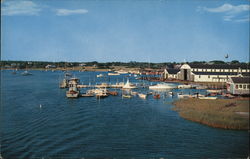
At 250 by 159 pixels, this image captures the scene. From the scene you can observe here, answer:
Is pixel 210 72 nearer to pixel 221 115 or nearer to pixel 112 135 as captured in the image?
pixel 221 115

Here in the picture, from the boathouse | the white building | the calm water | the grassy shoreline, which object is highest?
the white building

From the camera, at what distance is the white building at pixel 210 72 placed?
91.1 meters

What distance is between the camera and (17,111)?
45.0 meters

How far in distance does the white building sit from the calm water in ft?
171

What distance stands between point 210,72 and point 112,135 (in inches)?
2837

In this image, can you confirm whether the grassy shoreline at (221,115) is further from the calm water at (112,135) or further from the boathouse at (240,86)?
the boathouse at (240,86)

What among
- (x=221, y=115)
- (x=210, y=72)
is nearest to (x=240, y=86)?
(x=221, y=115)

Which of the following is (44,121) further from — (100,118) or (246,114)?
(246,114)

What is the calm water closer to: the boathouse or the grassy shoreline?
the grassy shoreline

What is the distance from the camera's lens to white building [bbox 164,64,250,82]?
91062 millimetres

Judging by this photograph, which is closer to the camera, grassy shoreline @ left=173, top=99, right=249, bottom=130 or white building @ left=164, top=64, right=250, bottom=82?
grassy shoreline @ left=173, top=99, right=249, bottom=130

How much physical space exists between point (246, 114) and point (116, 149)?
19.6m

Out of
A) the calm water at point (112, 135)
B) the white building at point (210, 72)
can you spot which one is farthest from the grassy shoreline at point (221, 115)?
the white building at point (210, 72)

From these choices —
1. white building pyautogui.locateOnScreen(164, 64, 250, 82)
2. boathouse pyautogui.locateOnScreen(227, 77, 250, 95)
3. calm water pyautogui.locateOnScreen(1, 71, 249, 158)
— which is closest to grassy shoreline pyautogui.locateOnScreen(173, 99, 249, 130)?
calm water pyautogui.locateOnScreen(1, 71, 249, 158)
